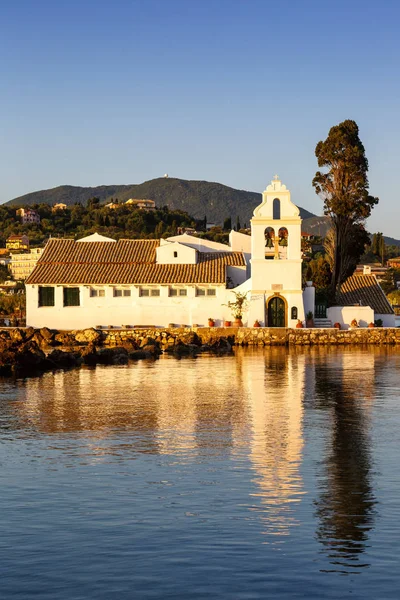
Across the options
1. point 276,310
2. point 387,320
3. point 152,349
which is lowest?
point 152,349

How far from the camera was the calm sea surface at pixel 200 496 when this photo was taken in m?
10.5

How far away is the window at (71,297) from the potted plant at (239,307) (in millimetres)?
8999

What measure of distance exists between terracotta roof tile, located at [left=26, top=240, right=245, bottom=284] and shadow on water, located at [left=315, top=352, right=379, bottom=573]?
2383 cm

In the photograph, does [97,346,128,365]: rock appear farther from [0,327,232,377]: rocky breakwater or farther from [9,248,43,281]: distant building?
[9,248,43,281]: distant building

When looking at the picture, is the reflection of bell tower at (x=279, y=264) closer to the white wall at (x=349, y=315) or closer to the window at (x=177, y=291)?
the white wall at (x=349, y=315)

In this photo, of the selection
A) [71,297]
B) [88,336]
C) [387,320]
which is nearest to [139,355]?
[88,336]

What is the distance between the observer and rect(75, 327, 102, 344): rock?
4825 centimetres

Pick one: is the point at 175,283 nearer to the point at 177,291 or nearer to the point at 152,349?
the point at 177,291

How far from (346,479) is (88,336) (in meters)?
34.5

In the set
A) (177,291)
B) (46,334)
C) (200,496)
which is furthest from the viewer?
(177,291)

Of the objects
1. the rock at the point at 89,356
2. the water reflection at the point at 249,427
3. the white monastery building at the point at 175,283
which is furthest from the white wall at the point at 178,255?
the water reflection at the point at 249,427

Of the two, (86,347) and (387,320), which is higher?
(387,320)

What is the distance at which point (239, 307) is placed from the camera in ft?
164

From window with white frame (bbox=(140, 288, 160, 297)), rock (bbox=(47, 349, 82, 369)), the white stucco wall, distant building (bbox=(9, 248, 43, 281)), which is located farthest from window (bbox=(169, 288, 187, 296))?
distant building (bbox=(9, 248, 43, 281))
